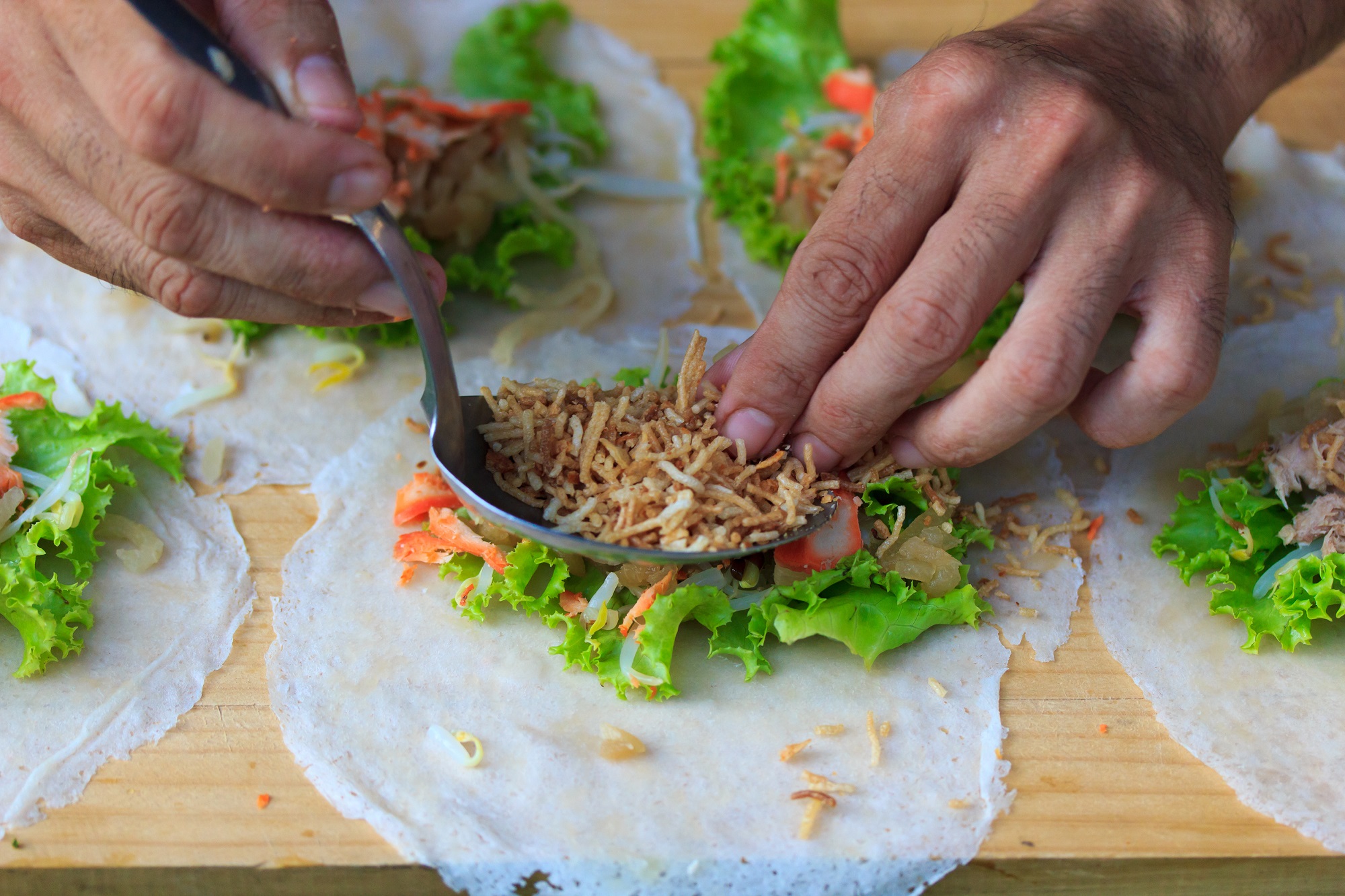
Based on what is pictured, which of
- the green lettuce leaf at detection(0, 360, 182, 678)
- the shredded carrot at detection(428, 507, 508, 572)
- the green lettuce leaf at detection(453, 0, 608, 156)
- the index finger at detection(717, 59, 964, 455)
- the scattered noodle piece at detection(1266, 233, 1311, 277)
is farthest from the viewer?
the green lettuce leaf at detection(453, 0, 608, 156)

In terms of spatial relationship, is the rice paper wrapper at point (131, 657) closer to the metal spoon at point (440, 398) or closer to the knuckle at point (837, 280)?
the metal spoon at point (440, 398)

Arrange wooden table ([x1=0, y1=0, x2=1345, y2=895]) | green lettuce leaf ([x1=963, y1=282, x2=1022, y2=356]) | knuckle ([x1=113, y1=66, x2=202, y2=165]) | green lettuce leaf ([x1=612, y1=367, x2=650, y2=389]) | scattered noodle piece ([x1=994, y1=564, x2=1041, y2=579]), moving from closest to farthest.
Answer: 1. knuckle ([x1=113, y1=66, x2=202, y2=165])
2. wooden table ([x1=0, y1=0, x2=1345, y2=895])
3. scattered noodle piece ([x1=994, y1=564, x2=1041, y2=579])
4. green lettuce leaf ([x1=612, y1=367, x2=650, y2=389])
5. green lettuce leaf ([x1=963, y1=282, x2=1022, y2=356])

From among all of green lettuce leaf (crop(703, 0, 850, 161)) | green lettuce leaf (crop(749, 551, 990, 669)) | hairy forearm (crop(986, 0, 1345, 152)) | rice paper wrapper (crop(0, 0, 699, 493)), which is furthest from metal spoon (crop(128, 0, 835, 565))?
green lettuce leaf (crop(703, 0, 850, 161))

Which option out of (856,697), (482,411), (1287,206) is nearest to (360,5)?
(482,411)

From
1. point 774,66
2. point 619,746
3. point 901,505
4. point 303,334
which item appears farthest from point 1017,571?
point 774,66

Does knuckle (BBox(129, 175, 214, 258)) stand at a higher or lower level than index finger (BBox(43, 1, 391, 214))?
lower

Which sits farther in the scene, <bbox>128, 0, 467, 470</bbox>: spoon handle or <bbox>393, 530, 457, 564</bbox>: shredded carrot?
<bbox>393, 530, 457, 564</bbox>: shredded carrot

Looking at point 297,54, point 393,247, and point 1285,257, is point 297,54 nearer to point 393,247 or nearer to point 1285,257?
point 393,247

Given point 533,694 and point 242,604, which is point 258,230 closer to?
point 242,604

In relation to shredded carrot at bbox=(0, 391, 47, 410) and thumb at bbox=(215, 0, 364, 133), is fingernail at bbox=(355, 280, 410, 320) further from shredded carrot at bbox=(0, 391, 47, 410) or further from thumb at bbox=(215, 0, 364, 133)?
shredded carrot at bbox=(0, 391, 47, 410)
